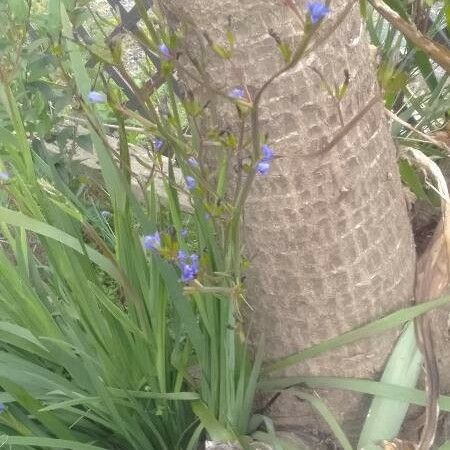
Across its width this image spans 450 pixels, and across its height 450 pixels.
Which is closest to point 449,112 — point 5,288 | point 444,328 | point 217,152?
point 444,328

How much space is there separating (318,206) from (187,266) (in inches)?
10.2

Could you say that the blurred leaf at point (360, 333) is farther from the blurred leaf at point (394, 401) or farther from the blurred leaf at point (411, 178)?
the blurred leaf at point (411, 178)

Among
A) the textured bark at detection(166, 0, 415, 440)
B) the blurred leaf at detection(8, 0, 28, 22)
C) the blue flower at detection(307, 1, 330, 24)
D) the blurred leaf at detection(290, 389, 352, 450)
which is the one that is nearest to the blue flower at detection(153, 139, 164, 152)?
the textured bark at detection(166, 0, 415, 440)

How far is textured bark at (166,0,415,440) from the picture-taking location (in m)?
0.89

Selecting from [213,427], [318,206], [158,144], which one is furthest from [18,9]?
[213,427]

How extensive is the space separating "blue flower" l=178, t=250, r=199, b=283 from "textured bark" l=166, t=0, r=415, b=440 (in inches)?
6.0

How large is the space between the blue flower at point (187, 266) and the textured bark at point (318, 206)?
0.15 m

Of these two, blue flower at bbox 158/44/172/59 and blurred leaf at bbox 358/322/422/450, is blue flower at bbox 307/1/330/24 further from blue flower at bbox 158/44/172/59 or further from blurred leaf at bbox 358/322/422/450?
blurred leaf at bbox 358/322/422/450

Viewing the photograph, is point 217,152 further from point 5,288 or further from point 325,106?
point 5,288

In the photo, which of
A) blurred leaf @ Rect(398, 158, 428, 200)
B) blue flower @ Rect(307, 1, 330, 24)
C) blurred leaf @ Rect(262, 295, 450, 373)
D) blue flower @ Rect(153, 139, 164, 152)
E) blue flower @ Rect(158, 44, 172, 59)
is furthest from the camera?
blurred leaf @ Rect(398, 158, 428, 200)

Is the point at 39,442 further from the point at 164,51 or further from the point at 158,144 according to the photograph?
the point at 164,51

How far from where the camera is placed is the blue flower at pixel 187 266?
0.81m

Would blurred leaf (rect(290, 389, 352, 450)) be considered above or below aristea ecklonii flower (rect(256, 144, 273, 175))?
below

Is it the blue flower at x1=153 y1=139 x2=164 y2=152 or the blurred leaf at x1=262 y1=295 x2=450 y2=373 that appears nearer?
the blue flower at x1=153 y1=139 x2=164 y2=152
